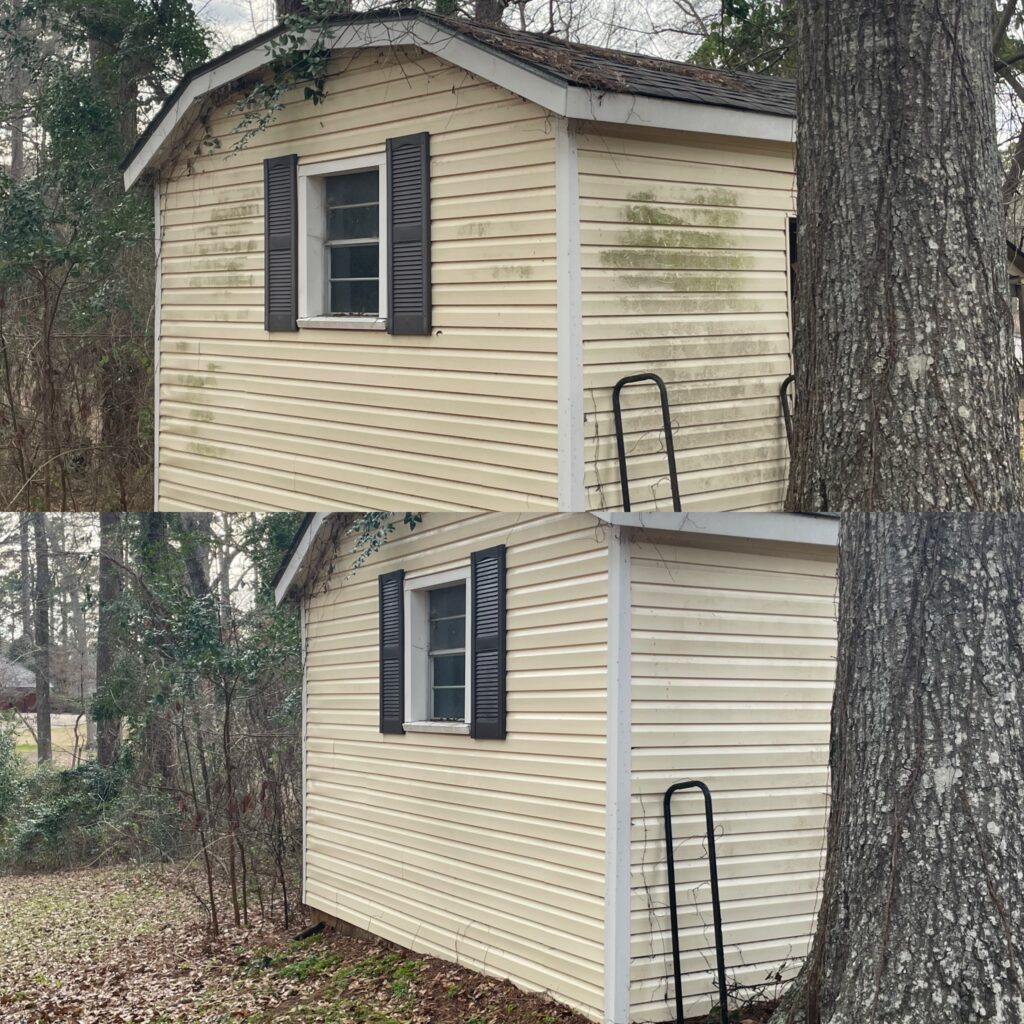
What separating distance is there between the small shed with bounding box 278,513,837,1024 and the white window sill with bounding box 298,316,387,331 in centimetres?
133

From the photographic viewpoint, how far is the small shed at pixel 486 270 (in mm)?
6621

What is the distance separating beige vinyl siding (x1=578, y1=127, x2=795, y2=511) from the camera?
663 centimetres

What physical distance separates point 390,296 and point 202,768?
5670 mm

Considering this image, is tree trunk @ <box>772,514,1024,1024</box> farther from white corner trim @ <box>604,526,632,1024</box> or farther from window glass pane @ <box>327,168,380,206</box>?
window glass pane @ <box>327,168,380,206</box>

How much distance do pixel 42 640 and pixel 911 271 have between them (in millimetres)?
10655

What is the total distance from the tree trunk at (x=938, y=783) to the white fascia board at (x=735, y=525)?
175 centimetres

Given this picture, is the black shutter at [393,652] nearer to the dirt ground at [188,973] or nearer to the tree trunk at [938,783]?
the dirt ground at [188,973]

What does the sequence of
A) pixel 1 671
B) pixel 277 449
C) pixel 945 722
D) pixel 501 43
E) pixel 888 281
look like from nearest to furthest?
pixel 945 722, pixel 888 281, pixel 501 43, pixel 277 449, pixel 1 671

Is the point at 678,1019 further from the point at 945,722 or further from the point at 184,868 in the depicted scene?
the point at 184,868

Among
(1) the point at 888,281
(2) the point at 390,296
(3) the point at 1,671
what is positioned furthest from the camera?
(3) the point at 1,671

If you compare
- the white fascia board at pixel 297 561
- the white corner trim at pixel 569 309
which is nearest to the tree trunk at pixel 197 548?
the white fascia board at pixel 297 561

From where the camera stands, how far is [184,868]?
481 inches

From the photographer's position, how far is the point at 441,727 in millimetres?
7973

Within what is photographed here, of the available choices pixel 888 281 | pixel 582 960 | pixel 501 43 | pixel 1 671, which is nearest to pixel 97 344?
pixel 1 671
